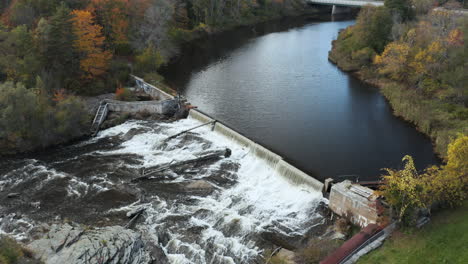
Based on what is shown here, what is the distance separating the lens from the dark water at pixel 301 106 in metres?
36.4

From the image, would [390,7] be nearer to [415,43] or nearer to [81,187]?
[415,43]

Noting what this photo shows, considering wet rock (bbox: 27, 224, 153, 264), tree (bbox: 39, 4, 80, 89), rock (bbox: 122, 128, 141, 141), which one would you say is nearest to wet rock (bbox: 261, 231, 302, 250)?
wet rock (bbox: 27, 224, 153, 264)

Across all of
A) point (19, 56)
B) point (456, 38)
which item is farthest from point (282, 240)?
point (19, 56)

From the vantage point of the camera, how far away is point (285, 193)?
3089 centimetres

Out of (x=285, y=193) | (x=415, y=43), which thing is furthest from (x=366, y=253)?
(x=415, y=43)

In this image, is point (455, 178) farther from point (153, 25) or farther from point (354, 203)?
point (153, 25)

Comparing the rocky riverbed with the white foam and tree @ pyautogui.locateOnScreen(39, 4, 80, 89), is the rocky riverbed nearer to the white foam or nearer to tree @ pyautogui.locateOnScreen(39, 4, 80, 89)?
the white foam

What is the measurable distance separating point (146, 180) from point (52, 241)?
34.9 ft

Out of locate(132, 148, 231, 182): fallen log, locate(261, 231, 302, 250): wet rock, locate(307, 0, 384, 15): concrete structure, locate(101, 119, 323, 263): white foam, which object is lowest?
locate(261, 231, 302, 250): wet rock

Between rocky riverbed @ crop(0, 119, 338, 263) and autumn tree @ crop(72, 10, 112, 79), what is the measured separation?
12990mm

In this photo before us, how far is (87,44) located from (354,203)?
1454 inches

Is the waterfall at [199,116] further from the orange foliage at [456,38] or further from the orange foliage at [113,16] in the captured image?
the orange foliage at [456,38]

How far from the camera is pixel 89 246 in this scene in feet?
73.6

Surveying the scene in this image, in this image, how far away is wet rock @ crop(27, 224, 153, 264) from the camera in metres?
21.7
